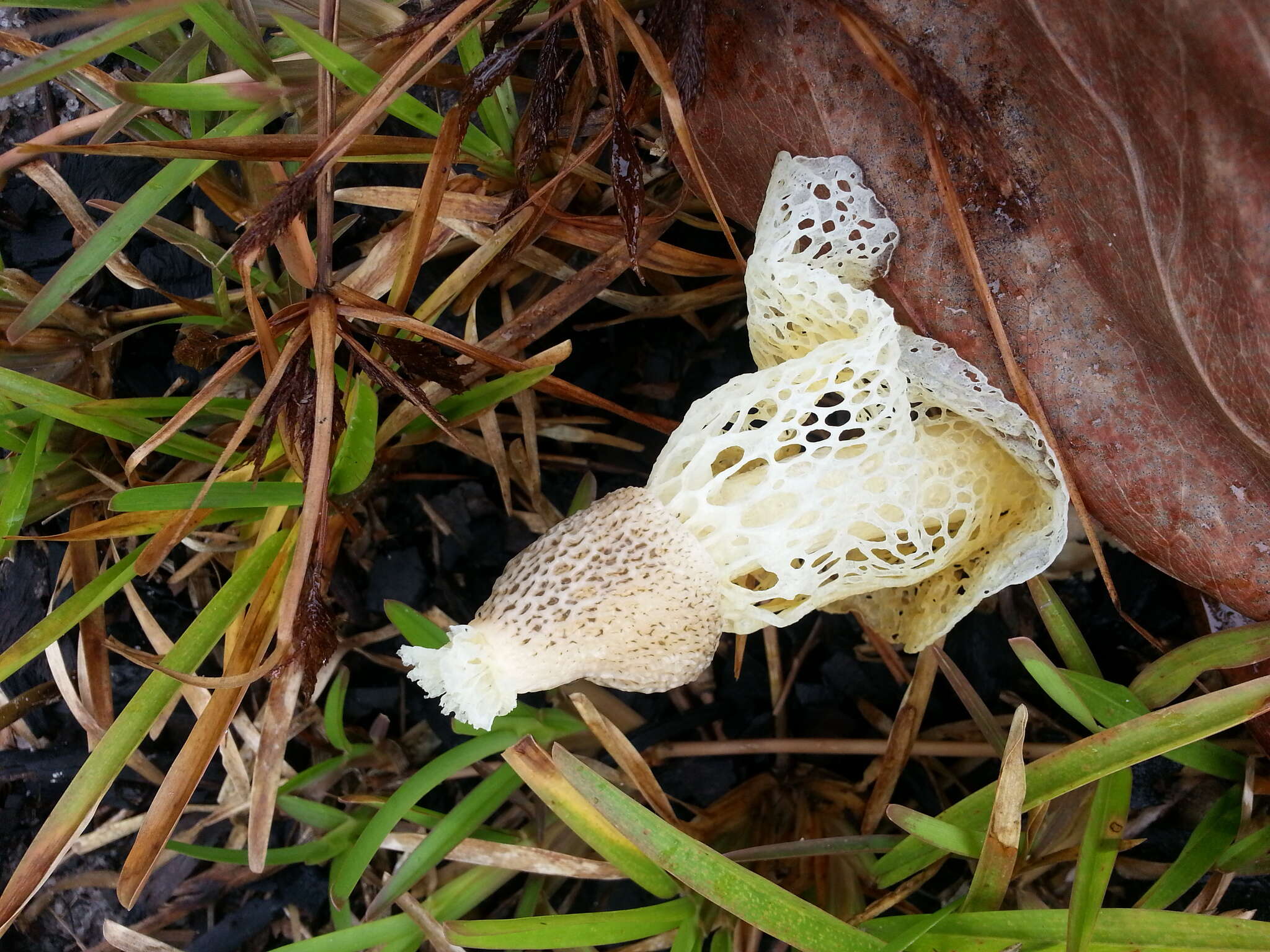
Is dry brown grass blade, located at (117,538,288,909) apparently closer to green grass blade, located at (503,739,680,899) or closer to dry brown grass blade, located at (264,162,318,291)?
green grass blade, located at (503,739,680,899)

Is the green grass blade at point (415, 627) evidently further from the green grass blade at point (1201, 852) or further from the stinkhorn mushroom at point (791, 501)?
the green grass blade at point (1201, 852)

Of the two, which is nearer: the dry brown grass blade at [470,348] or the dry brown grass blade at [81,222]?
the dry brown grass blade at [470,348]

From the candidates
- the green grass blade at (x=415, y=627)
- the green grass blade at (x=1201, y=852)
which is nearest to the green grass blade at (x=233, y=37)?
the green grass blade at (x=415, y=627)

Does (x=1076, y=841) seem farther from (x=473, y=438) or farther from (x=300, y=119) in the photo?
(x=300, y=119)

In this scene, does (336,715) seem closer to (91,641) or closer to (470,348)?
(91,641)

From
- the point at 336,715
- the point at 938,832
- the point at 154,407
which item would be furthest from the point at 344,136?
the point at 938,832

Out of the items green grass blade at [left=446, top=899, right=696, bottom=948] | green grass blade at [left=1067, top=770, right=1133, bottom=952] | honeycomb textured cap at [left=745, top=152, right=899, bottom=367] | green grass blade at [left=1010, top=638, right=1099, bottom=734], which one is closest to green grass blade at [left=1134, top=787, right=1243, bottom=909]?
green grass blade at [left=1067, top=770, right=1133, bottom=952]

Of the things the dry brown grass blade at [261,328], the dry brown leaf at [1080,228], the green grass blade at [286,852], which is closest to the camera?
the dry brown leaf at [1080,228]

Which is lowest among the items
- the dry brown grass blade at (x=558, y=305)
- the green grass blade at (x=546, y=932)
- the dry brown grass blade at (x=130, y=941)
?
the dry brown grass blade at (x=130, y=941)
